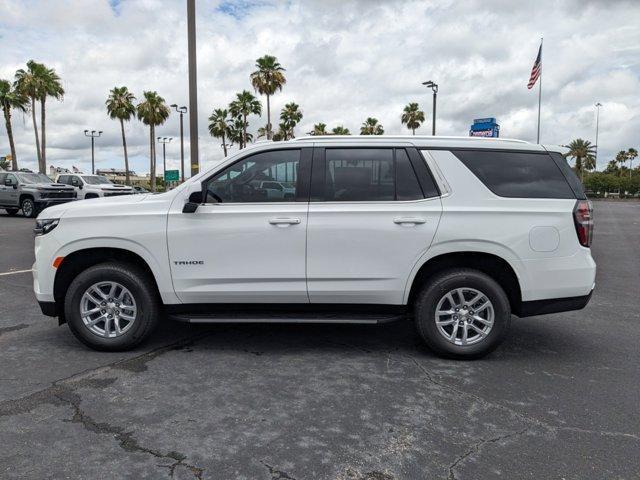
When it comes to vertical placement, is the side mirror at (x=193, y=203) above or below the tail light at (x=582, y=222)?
above

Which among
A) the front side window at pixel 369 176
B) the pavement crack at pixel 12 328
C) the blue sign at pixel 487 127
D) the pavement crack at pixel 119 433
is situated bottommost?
the pavement crack at pixel 119 433

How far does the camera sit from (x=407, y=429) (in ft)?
10.8

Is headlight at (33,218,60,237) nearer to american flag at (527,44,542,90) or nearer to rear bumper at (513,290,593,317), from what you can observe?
rear bumper at (513,290,593,317)

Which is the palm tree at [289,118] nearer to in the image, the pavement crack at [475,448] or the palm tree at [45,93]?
the palm tree at [45,93]

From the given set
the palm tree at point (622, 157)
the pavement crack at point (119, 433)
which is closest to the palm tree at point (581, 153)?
the palm tree at point (622, 157)

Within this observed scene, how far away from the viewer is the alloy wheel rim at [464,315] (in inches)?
176

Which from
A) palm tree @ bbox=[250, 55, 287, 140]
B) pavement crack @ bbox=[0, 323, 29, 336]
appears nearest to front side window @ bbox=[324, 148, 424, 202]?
pavement crack @ bbox=[0, 323, 29, 336]

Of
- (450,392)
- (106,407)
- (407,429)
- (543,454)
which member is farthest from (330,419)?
(106,407)

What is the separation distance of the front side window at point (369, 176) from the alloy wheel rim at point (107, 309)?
1.99m

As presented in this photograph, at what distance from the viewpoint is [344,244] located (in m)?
4.42

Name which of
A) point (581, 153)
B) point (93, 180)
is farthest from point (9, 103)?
point (581, 153)

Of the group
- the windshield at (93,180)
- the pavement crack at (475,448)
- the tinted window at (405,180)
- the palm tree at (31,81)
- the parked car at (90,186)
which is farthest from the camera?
the palm tree at (31,81)

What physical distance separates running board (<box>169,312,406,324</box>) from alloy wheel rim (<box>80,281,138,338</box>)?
398mm

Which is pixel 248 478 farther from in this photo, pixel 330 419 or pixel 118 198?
pixel 118 198
